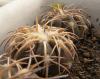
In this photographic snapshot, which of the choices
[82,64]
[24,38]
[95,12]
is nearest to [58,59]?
[24,38]

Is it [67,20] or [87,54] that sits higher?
[67,20]

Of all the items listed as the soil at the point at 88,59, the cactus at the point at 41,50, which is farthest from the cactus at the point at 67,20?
the cactus at the point at 41,50

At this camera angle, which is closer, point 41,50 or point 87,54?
point 41,50

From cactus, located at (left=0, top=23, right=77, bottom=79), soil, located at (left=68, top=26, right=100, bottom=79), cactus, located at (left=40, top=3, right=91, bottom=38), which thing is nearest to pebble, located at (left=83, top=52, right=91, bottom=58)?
soil, located at (left=68, top=26, right=100, bottom=79)

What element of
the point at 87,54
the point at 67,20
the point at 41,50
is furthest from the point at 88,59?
the point at 41,50

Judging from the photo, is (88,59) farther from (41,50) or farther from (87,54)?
(41,50)

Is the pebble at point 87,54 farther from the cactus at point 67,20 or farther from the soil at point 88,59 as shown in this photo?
the cactus at point 67,20

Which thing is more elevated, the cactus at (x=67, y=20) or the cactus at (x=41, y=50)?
the cactus at (x=67, y=20)
